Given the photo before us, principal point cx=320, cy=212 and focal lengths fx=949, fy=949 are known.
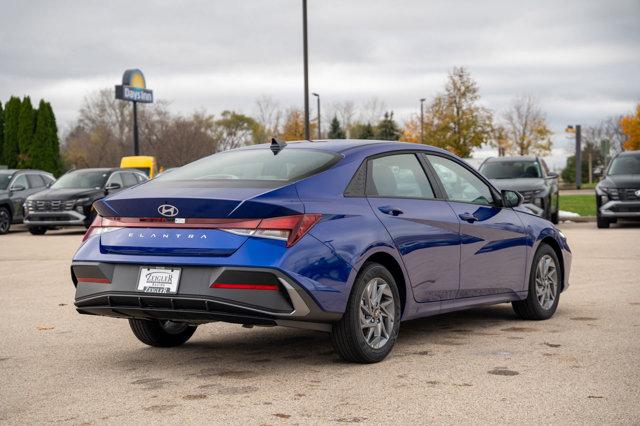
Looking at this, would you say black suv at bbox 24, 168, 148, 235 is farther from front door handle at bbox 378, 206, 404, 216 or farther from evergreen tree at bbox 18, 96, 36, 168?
evergreen tree at bbox 18, 96, 36, 168

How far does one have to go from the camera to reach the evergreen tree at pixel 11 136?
5812 cm

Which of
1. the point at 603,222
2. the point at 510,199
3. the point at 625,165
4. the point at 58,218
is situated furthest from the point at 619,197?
the point at 510,199

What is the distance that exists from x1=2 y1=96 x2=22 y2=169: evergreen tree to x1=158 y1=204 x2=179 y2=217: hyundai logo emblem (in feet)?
181

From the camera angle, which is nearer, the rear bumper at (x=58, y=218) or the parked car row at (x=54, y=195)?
the rear bumper at (x=58, y=218)

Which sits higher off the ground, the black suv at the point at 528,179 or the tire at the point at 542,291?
the black suv at the point at 528,179

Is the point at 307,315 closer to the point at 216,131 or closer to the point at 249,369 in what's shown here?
the point at 249,369

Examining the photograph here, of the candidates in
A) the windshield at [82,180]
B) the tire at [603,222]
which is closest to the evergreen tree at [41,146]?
the windshield at [82,180]

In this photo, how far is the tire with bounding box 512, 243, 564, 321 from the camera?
8.44 m

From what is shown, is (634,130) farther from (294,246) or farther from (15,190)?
(294,246)

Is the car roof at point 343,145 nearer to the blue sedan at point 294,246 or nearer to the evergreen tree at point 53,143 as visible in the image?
the blue sedan at point 294,246

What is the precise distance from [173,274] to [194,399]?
34.8 inches

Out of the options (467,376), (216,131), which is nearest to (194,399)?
(467,376)

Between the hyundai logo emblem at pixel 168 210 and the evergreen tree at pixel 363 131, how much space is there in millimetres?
82786

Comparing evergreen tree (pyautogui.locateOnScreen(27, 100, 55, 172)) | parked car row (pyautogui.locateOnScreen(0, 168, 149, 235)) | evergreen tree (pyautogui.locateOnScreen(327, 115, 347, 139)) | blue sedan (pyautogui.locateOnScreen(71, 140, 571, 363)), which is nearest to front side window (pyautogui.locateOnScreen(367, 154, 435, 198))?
blue sedan (pyautogui.locateOnScreen(71, 140, 571, 363))
